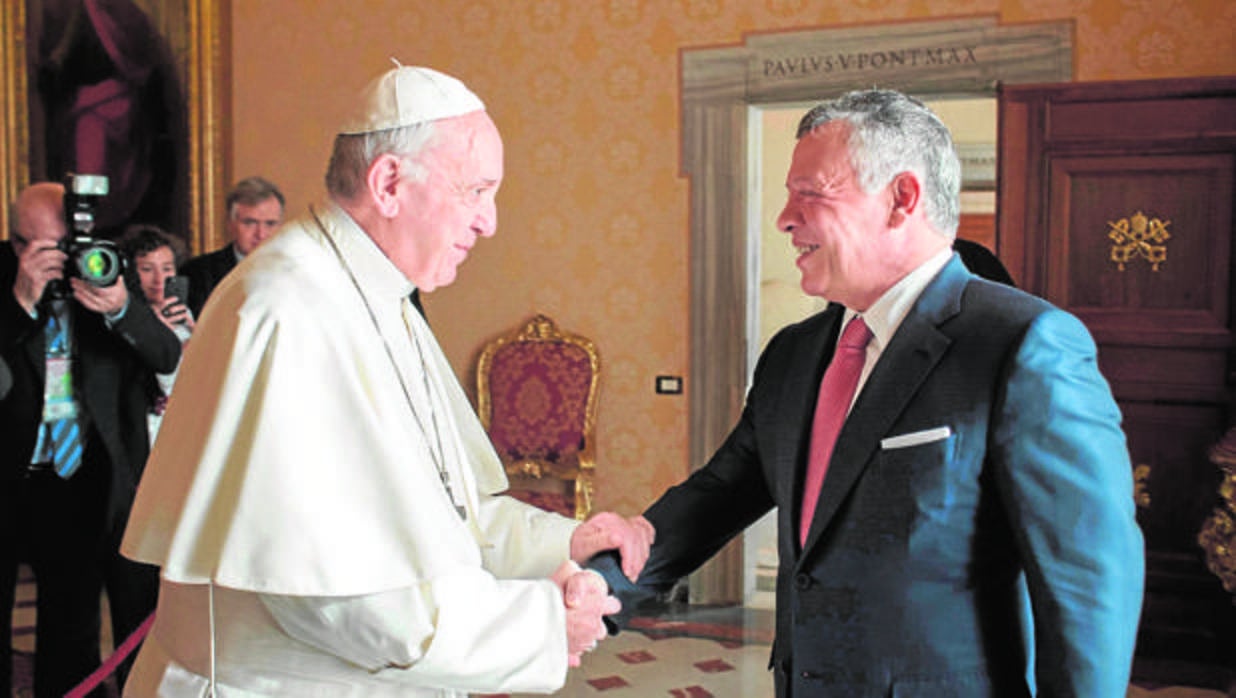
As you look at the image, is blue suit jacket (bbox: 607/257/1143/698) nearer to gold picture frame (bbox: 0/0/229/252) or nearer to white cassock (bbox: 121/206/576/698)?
white cassock (bbox: 121/206/576/698)

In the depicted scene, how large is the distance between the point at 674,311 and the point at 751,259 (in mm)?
478

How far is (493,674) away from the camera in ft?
5.99

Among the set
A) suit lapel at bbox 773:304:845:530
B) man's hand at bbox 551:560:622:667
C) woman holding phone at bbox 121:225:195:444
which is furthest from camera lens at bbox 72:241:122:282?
suit lapel at bbox 773:304:845:530

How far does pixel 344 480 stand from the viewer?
5.82 ft

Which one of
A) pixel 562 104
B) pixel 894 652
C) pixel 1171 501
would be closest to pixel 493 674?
pixel 894 652

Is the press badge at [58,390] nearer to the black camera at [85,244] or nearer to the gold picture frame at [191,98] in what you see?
the black camera at [85,244]

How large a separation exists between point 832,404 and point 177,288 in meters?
3.28

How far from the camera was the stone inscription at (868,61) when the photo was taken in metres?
5.54

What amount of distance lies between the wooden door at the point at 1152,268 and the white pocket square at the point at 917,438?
3.72 meters

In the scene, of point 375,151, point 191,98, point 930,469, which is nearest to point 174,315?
point 375,151

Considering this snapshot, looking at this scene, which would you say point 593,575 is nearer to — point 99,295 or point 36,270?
point 99,295

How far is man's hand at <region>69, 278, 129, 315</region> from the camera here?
3809 millimetres

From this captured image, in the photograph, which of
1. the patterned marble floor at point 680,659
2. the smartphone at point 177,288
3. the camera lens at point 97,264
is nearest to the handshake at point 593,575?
the camera lens at point 97,264

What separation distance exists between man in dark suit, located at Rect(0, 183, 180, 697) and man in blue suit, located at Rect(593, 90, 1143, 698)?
8.63 ft
